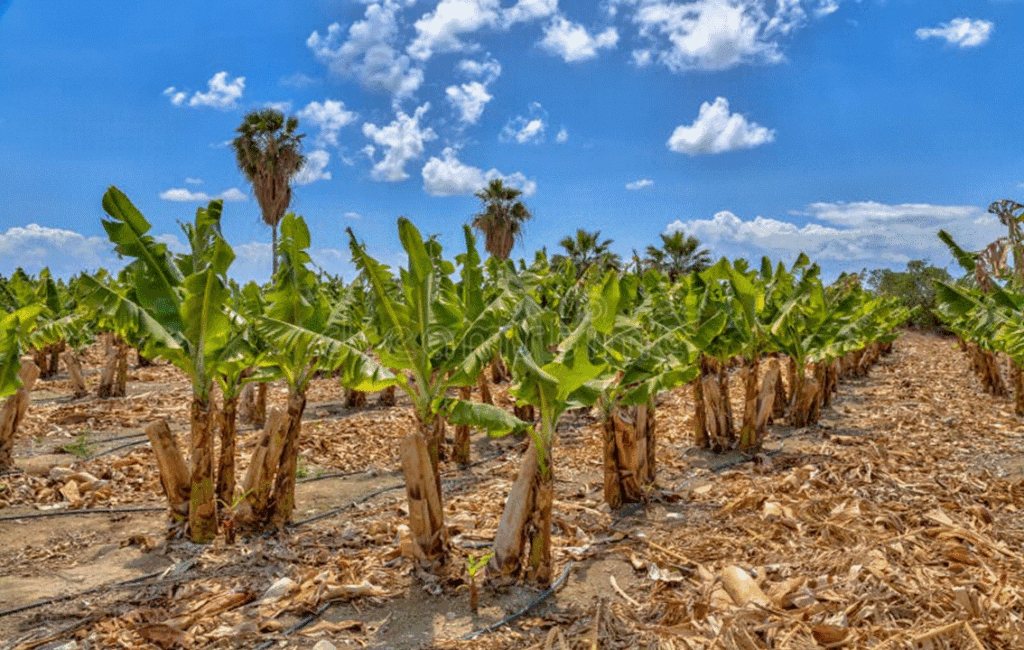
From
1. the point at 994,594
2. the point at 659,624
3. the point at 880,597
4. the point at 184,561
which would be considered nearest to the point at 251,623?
the point at 184,561

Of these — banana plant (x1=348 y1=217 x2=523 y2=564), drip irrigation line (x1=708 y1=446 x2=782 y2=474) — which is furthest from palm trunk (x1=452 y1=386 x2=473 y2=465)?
banana plant (x1=348 y1=217 x2=523 y2=564)

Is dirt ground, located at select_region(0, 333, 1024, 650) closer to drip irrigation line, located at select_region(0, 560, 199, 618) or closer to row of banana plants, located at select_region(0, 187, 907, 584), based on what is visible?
drip irrigation line, located at select_region(0, 560, 199, 618)

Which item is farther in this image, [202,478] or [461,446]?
[461,446]

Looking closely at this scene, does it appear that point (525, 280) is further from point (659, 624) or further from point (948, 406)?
point (948, 406)

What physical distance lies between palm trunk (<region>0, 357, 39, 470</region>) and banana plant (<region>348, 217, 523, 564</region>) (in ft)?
21.0

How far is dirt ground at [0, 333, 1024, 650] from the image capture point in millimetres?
4781

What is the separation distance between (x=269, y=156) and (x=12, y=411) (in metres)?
26.7

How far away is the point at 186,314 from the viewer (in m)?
6.64

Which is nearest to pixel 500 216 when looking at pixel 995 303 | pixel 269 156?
pixel 269 156

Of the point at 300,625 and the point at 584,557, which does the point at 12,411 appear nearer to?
the point at 300,625

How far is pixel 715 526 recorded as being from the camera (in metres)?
7.01

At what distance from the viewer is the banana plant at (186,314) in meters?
6.64

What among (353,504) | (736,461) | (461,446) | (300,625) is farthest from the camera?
(461,446)

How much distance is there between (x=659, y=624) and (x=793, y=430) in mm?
8386
